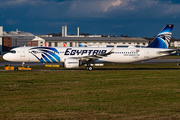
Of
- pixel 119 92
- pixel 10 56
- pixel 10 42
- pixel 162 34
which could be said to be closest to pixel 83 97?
pixel 119 92

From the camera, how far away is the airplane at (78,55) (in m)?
43.4

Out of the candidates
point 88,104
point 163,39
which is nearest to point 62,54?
point 163,39

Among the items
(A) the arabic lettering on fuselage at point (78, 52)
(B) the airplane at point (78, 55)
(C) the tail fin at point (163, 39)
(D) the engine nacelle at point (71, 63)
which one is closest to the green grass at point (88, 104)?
(D) the engine nacelle at point (71, 63)

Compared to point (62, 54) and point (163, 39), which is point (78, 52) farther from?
point (163, 39)

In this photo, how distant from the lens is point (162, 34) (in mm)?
48500

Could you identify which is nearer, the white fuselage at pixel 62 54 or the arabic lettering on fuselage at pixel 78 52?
the white fuselage at pixel 62 54

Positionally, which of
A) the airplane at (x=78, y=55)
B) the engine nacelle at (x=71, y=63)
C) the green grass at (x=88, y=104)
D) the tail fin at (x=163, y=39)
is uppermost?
the tail fin at (x=163, y=39)

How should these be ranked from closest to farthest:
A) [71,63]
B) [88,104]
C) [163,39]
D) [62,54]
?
[88,104] → [71,63] → [62,54] → [163,39]

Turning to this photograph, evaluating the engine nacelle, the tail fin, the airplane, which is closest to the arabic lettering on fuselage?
the airplane

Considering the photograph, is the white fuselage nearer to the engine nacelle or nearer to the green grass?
the engine nacelle

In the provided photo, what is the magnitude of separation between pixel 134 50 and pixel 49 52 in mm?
15131

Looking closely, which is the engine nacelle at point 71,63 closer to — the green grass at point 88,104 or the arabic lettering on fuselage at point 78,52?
the arabic lettering on fuselage at point 78,52

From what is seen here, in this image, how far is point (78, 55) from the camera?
44.1 metres

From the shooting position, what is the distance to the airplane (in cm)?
4341
